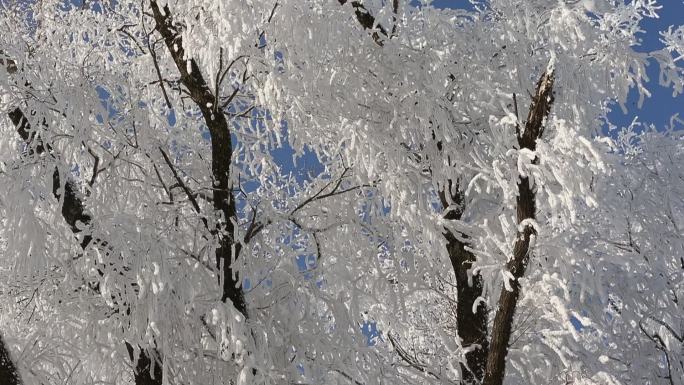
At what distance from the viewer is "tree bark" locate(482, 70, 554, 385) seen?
4.16 m

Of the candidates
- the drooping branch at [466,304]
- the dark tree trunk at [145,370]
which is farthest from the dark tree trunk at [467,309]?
the dark tree trunk at [145,370]

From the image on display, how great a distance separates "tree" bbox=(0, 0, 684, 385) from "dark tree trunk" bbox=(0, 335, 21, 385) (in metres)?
0.03

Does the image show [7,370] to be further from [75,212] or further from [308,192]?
[308,192]

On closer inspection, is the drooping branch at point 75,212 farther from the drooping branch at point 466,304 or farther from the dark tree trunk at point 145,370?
the drooping branch at point 466,304

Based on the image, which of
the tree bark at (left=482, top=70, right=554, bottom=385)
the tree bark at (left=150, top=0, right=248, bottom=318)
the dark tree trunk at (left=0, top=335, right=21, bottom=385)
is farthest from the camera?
the tree bark at (left=150, top=0, right=248, bottom=318)

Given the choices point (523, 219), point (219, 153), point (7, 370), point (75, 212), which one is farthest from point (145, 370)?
point (523, 219)

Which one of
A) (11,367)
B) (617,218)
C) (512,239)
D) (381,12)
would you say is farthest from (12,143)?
(617,218)

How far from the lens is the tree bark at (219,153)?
5.67 metres

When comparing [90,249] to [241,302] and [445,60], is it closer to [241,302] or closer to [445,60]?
[241,302]

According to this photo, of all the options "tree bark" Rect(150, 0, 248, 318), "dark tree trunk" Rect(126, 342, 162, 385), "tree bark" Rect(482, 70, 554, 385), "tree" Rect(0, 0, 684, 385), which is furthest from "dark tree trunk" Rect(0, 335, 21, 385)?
"tree bark" Rect(482, 70, 554, 385)

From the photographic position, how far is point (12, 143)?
6.57 m

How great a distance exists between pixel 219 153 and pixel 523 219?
2.70 metres

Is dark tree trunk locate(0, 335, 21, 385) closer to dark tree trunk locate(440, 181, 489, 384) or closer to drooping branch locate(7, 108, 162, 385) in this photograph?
drooping branch locate(7, 108, 162, 385)

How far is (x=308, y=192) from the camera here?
21.7 ft
